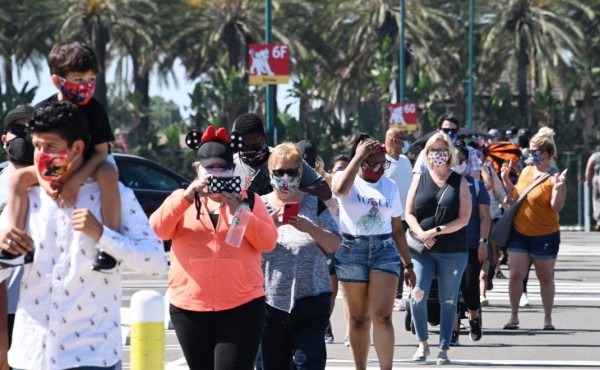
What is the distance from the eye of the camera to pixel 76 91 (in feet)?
16.8

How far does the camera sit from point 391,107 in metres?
35.9

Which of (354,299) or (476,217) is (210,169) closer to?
(354,299)

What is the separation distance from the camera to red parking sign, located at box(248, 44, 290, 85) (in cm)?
2477

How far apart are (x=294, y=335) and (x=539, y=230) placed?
19.1 feet

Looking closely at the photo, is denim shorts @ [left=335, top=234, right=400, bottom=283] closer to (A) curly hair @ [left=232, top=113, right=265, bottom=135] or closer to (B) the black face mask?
(A) curly hair @ [left=232, top=113, right=265, bottom=135]

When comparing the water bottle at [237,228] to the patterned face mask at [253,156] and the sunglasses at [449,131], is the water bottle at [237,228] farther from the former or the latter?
the sunglasses at [449,131]

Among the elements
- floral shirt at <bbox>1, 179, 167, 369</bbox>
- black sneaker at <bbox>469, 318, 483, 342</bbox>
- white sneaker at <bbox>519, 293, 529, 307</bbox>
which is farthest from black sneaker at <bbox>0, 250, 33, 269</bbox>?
white sneaker at <bbox>519, 293, 529, 307</bbox>

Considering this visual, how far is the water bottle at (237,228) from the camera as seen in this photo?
21.6 feet

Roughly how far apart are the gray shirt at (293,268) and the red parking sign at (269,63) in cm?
1709

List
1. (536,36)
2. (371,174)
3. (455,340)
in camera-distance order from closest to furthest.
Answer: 1. (371,174)
2. (455,340)
3. (536,36)

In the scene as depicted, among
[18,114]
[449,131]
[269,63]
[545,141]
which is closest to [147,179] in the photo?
[269,63]

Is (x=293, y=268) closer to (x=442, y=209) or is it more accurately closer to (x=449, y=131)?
(x=442, y=209)

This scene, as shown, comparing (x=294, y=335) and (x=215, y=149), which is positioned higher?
(x=215, y=149)

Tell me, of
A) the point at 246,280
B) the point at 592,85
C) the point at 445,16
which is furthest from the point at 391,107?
the point at 246,280
